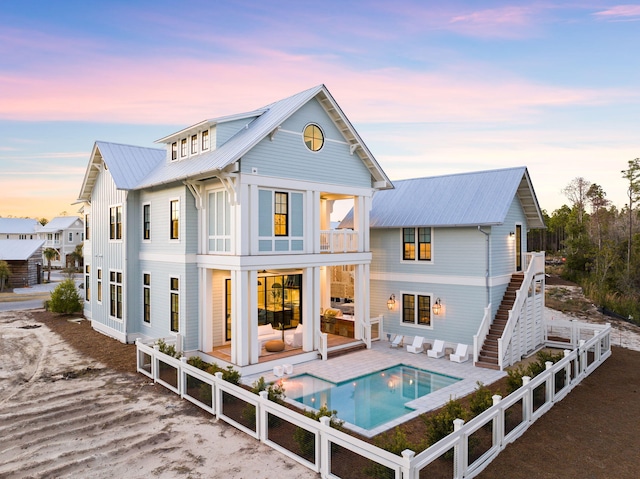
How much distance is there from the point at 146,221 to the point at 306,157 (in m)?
7.85

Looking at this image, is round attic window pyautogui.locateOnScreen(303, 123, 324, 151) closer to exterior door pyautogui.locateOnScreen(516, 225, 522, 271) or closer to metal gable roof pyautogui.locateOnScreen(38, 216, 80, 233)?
exterior door pyautogui.locateOnScreen(516, 225, 522, 271)

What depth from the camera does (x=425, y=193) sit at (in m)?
19.3

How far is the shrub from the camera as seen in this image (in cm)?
2433

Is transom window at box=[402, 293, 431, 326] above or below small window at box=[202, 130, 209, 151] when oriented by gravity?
below

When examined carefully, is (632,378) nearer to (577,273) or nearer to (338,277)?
(338,277)

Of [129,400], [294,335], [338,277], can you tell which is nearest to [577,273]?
[338,277]

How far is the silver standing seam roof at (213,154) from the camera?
13941 mm

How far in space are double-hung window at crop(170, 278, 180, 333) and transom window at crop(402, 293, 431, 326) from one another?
957 cm

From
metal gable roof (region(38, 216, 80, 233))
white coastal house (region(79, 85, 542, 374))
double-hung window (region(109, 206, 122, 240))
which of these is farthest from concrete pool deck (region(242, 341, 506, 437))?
metal gable roof (region(38, 216, 80, 233))

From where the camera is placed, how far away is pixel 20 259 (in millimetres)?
40781

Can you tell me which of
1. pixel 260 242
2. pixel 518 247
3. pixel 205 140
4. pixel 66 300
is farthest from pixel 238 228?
pixel 66 300

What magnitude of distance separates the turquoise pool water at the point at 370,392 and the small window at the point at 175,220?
23.2 feet

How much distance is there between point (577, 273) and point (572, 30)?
31.5 m

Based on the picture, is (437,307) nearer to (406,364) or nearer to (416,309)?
(416,309)
